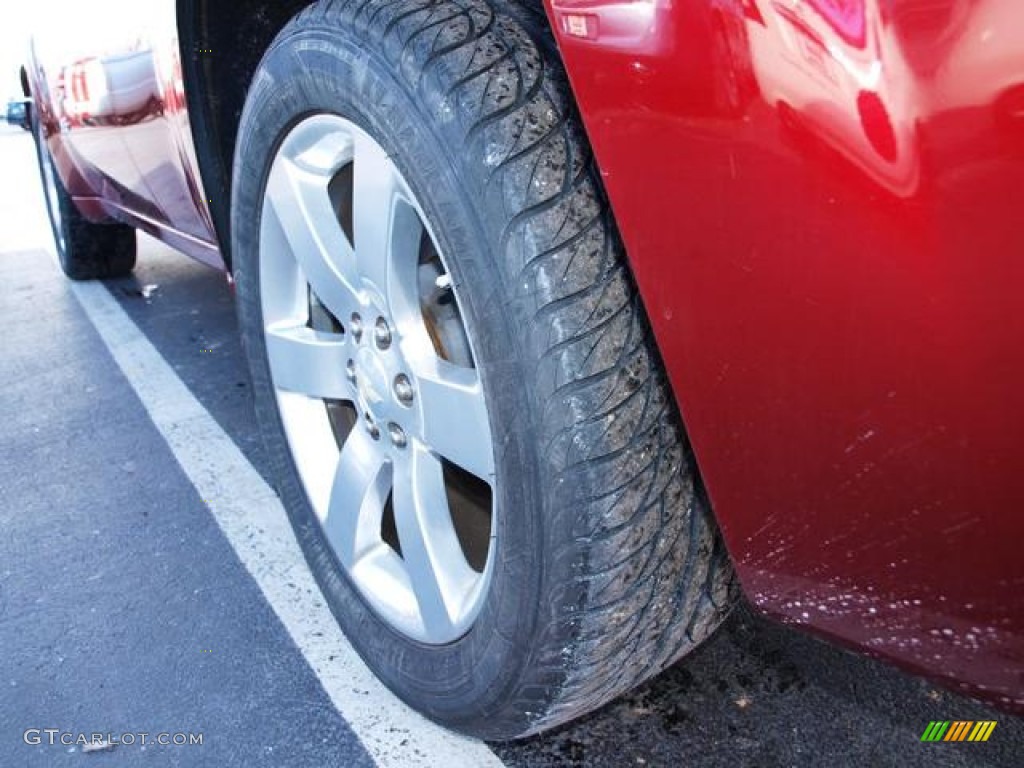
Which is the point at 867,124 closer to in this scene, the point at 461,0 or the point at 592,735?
the point at 461,0

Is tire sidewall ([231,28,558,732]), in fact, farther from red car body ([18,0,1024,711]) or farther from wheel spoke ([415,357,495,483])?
red car body ([18,0,1024,711])

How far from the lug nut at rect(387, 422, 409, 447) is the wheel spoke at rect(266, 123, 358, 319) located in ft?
0.66

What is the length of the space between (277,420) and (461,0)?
37.2 inches

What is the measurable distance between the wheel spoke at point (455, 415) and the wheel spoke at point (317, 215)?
27 centimetres

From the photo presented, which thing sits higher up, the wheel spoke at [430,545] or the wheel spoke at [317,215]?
the wheel spoke at [317,215]

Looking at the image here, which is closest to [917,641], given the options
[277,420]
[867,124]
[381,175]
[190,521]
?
[867,124]

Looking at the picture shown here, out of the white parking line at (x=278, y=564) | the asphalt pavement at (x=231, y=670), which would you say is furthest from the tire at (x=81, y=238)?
the asphalt pavement at (x=231, y=670)

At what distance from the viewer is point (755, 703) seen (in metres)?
1.62

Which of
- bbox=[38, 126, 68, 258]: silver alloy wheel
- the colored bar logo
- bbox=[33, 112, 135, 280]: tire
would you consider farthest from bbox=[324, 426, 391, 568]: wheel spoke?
bbox=[38, 126, 68, 258]: silver alloy wheel

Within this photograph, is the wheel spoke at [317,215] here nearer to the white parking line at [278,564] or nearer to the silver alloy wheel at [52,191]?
the white parking line at [278,564]

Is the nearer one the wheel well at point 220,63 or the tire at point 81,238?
the wheel well at point 220,63

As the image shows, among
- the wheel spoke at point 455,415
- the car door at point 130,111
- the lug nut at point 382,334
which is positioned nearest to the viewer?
the wheel spoke at point 455,415

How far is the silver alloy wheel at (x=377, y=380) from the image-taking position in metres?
1.38

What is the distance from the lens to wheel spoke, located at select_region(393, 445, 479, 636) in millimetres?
1450
